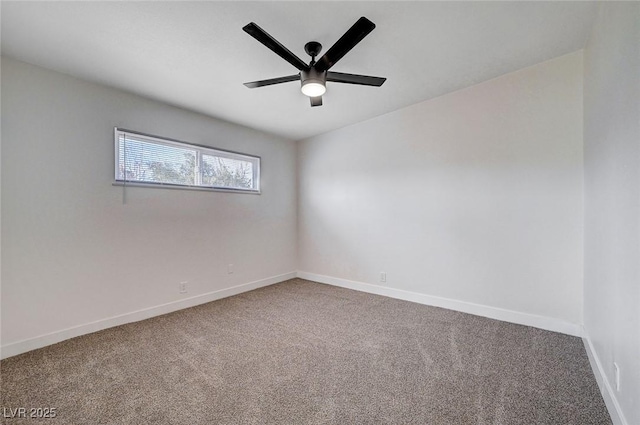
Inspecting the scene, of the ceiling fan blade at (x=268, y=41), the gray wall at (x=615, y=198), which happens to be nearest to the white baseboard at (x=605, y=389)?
the gray wall at (x=615, y=198)

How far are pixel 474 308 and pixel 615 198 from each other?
1.86 meters

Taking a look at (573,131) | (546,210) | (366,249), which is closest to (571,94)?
(573,131)

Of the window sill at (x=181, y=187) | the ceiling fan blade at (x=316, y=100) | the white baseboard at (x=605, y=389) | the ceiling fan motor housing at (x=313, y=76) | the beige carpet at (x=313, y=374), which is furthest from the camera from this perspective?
the window sill at (x=181, y=187)

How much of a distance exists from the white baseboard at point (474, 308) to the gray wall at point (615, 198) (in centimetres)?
33

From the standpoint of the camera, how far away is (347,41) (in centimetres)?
172

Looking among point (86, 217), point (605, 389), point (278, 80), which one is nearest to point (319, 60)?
point (278, 80)

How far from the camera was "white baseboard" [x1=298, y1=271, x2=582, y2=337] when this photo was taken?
2498 mm

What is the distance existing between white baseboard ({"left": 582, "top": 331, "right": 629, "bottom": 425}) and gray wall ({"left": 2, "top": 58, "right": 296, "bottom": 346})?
3.75m

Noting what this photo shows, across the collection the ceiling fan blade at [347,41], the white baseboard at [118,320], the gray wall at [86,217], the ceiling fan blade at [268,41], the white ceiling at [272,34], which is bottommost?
the white baseboard at [118,320]

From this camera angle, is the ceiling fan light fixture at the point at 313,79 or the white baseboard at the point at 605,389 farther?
the ceiling fan light fixture at the point at 313,79

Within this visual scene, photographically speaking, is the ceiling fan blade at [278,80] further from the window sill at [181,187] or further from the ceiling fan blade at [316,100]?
the window sill at [181,187]

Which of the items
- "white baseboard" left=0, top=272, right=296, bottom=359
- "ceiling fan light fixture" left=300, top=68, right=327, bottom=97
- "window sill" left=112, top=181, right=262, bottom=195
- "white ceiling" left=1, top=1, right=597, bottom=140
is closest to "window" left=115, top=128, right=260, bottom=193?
"window sill" left=112, top=181, right=262, bottom=195

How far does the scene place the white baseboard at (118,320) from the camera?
2.25 m

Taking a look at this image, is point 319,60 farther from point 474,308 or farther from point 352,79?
point 474,308
